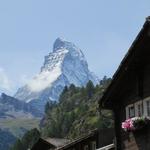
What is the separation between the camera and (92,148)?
54.7 meters

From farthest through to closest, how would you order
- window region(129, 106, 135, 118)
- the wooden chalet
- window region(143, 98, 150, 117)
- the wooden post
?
the wooden post
window region(129, 106, 135, 118)
window region(143, 98, 150, 117)
the wooden chalet

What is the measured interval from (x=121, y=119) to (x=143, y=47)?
4862 millimetres

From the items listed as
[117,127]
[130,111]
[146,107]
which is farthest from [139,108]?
[117,127]

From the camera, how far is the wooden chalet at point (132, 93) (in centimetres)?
2408

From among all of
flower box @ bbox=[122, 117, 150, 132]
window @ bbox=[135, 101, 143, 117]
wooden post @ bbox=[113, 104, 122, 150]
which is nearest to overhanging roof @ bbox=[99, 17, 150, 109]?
wooden post @ bbox=[113, 104, 122, 150]

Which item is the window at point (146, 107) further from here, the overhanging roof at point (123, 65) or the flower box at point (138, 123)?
the overhanging roof at point (123, 65)

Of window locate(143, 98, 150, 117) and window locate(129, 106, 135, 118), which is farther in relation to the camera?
window locate(129, 106, 135, 118)

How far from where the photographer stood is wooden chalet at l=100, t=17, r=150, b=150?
24.1m

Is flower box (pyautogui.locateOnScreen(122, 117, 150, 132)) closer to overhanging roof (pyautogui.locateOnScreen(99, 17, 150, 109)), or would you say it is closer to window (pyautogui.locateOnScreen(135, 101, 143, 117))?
window (pyautogui.locateOnScreen(135, 101, 143, 117))

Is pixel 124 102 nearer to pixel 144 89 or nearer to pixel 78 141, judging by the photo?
pixel 144 89

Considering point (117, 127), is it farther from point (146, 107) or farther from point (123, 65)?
point (123, 65)

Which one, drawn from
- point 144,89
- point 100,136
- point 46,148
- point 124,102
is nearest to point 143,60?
point 144,89

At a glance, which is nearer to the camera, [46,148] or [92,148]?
[92,148]

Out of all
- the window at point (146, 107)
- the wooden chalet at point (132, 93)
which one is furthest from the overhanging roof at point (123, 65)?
the window at point (146, 107)
